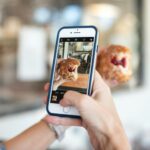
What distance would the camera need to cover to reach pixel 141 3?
221 cm

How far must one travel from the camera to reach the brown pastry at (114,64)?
2.34ft

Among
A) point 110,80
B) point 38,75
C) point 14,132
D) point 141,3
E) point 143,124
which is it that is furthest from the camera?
point 141,3

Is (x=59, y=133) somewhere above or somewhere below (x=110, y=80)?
below

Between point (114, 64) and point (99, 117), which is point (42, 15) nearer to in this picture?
point (114, 64)

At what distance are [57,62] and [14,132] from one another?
0.82m

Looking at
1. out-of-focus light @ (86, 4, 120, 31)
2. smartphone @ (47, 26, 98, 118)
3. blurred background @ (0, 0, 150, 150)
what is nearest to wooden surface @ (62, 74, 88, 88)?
smartphone @ (47, 26, 98, 118)

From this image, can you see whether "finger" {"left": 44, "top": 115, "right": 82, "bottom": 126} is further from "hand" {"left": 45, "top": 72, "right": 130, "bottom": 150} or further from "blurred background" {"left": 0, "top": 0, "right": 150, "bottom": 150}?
"blurred background" {"left": 0, "top": 0, "right": 150, "bottom": 150}

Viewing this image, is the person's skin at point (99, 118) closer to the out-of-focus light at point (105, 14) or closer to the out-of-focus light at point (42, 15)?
the out-of-focus light at point (42, 15)

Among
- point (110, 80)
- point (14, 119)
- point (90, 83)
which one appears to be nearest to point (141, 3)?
point (14, 119)

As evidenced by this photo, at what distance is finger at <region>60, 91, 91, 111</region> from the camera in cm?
55

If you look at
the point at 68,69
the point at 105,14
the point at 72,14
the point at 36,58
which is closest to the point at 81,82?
the point at 68,69

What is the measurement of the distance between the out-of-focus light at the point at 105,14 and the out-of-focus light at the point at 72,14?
12cm

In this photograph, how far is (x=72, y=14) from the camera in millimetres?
1759

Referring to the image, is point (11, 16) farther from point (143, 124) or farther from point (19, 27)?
point (143, 124)
